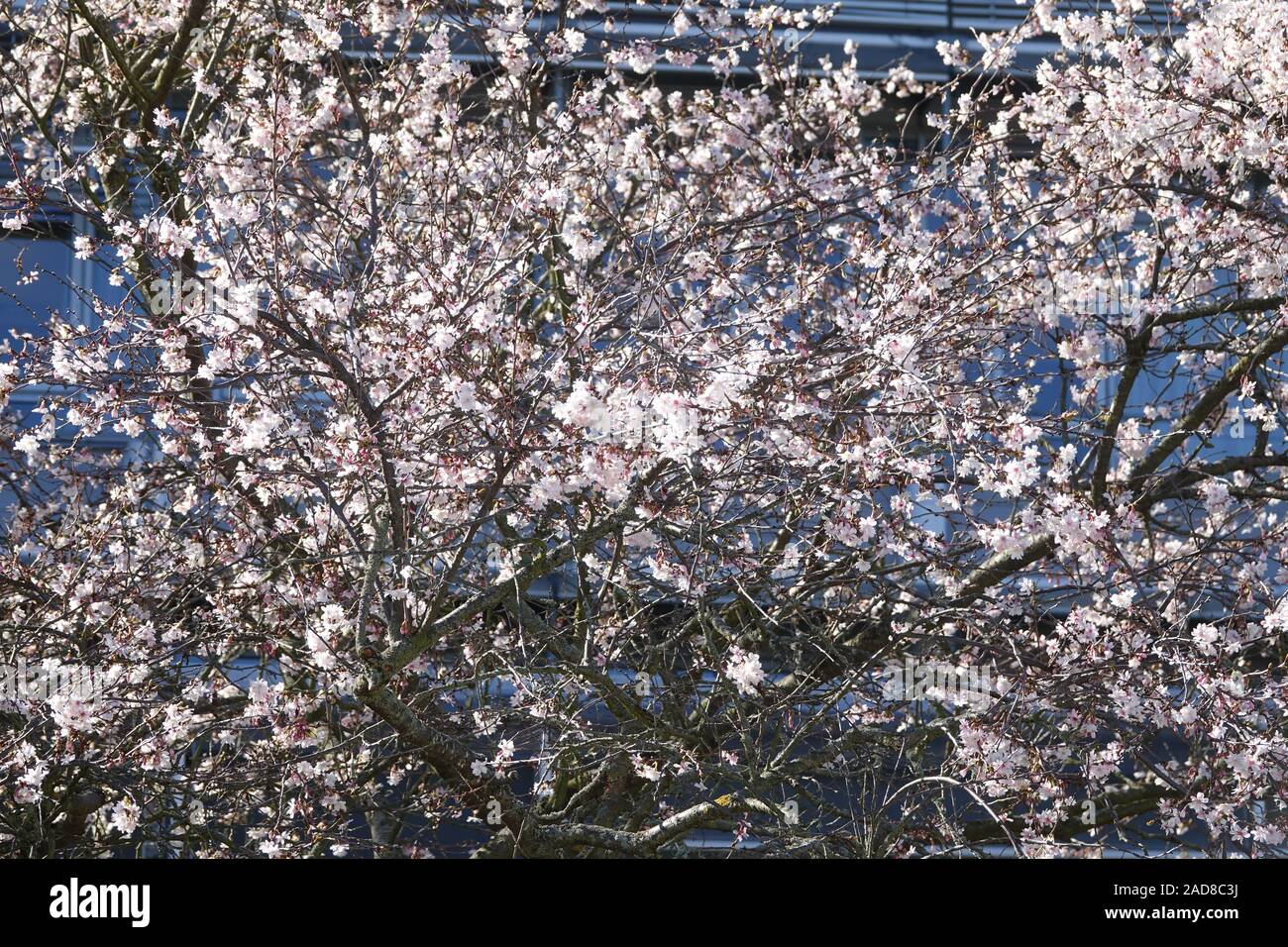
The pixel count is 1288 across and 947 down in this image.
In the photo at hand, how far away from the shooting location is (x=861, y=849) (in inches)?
199

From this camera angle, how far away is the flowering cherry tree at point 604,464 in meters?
5.03

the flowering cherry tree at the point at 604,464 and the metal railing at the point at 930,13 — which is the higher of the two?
the metal railing at the point at 930,13

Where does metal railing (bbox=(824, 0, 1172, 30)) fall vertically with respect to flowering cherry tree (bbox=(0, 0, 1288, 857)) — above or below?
above

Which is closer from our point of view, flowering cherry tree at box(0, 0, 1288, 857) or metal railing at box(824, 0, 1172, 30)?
flowering cherry tree at box(0, 0, 1288, 857)

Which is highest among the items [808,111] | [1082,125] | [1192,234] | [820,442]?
[808,111]

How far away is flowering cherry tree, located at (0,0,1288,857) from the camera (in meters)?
5.03

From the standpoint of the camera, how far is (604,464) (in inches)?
179

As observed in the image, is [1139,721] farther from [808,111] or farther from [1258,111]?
[808,111]

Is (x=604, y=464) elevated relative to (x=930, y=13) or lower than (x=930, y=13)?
lower

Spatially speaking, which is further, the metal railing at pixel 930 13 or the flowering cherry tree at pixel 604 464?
the metal railing at pixel 930 13

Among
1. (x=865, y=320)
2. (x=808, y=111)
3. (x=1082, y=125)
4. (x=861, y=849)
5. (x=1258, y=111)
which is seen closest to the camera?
(x=861, y=849)

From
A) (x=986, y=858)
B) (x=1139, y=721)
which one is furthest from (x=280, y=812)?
(x=1139, y=721)

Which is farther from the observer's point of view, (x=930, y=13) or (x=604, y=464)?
(x=930, y=13)

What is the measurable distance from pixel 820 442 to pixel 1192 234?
2.68m
